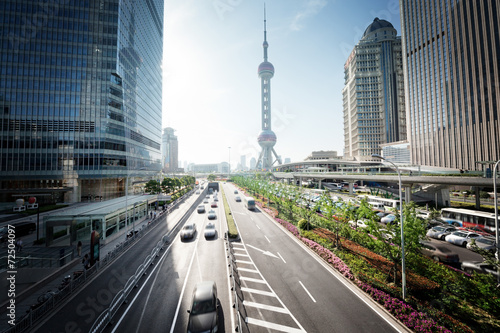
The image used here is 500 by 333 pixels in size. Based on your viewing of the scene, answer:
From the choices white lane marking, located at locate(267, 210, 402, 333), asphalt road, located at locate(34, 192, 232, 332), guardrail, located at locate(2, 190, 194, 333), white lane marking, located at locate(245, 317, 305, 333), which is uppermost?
guardrail, located at locate(2, 190, 194, 333)

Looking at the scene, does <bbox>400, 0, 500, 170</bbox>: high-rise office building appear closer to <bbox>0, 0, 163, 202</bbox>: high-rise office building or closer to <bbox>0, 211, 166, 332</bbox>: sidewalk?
<bbox>0, 211, 166, 332</bbox>: sidewalk

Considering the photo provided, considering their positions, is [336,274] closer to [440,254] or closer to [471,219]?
[440,254]

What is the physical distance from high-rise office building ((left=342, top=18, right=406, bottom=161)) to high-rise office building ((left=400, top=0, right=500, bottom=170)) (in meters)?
23.3

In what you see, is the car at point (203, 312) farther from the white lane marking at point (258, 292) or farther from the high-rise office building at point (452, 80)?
the high-rise office building at point (452, 80)

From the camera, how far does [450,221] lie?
31.3 metres

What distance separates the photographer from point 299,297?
13.9 meters

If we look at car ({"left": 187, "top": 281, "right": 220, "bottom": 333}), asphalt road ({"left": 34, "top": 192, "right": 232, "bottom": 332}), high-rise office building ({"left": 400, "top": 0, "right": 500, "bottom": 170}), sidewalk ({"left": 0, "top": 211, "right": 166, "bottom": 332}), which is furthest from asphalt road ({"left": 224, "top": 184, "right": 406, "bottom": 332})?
high-rise office building ({"left": 400, "top": 0, "right": 500, "bottom": 170})

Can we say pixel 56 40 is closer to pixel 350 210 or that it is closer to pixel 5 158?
pixel 5 158

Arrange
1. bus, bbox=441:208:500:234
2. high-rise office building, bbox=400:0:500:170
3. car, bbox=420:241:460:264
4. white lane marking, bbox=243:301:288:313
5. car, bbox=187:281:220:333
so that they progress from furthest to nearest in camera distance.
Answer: high-rise office building, bbox=400:0:500:170, bus, bbox=441:208:500:234, car, bbox=420:241:460:264, white lane marking, bbox=243:301:288:313, car, bbox=187:281:220:333

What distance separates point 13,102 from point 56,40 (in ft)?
65.1

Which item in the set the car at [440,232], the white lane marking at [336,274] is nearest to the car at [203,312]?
the white lane marking at [336,274]

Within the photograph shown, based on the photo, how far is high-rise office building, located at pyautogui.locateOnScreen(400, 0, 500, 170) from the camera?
57.1m

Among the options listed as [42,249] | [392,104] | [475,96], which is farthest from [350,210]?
[392,104]

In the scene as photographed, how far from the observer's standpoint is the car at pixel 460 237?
2312 cm
